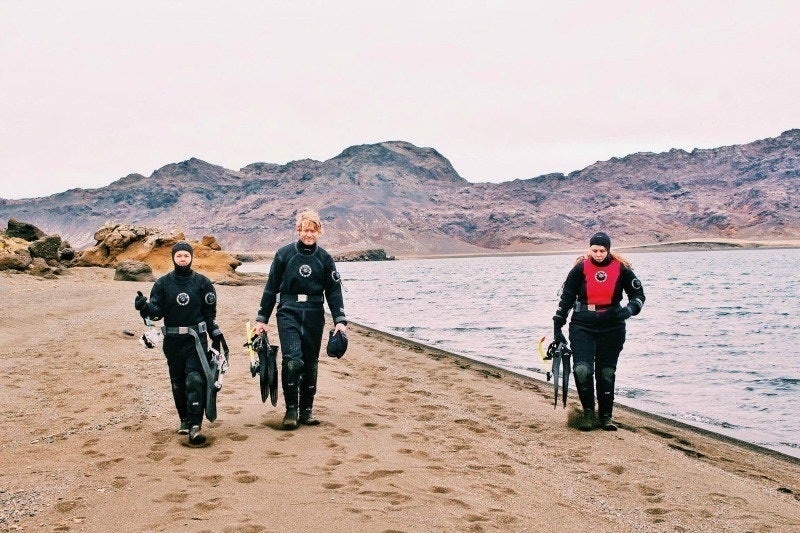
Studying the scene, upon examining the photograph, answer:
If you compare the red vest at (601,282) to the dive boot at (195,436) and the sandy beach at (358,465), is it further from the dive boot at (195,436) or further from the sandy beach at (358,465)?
the dive boot at (195,436)

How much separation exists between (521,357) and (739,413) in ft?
22.9

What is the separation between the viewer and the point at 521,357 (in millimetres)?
18781

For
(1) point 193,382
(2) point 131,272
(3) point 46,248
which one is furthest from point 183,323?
(3) point 46,248

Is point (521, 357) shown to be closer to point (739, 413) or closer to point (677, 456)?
point (739, 413)

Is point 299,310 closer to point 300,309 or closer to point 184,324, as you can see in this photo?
point 300,309

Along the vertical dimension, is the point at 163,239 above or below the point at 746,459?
above

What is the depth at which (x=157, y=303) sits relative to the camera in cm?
760

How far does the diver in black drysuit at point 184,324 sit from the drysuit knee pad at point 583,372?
4.89 meters

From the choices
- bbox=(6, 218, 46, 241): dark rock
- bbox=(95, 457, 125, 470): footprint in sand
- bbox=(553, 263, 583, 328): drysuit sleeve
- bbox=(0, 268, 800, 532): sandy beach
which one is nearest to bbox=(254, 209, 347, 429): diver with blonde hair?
bbox=(0, 268, 800, 532): sandy beach

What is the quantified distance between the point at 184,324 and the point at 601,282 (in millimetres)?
5514

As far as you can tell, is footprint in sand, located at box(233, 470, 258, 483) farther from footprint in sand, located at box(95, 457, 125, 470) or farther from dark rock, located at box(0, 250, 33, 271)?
dark rock, located at box(0, 250, 33, 271)

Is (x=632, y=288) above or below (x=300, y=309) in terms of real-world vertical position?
above

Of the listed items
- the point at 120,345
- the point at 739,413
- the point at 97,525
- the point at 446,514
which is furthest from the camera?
the point at 120,345

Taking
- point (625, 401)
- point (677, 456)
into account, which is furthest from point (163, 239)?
point (677, 456)
